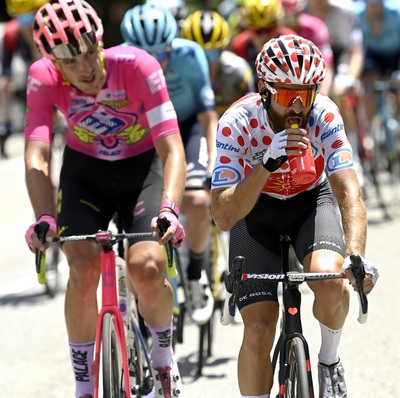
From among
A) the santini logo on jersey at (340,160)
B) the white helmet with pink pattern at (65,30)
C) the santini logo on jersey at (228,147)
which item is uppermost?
the white helmet with pink pattern at (65,30)

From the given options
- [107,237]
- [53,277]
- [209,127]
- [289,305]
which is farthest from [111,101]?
[53,277]

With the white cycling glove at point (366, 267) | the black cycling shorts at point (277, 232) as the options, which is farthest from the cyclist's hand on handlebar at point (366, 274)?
the black cycling shorts at point (277, 232)

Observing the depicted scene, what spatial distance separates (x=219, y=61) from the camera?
895cm

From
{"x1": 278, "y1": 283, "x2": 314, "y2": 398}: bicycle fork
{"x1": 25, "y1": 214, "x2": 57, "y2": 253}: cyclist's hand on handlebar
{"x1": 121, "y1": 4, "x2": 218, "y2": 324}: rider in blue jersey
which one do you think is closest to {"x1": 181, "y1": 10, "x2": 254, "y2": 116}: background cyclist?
{"x1": 121, "y1": 4, "x2": 218, "y2": 324}: rider in blue jersey

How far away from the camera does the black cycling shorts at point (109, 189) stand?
19.5ft

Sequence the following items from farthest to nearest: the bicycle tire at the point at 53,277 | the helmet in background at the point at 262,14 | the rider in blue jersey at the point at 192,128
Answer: the bicycle tire at the point at 53,277 < the helmet in background at the point at 262,14 < the rider in blue jersey at the point at 192,128

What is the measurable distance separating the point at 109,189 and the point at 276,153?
1.69 metres

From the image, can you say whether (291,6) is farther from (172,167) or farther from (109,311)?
(109,311)

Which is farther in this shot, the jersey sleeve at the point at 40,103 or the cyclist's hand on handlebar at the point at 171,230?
the jersey sleeve at the point at 40,103

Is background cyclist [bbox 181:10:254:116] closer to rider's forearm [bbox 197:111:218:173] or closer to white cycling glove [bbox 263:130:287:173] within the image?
rider's forearm [bbox 197:111:218:173]

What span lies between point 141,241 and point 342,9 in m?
7.19

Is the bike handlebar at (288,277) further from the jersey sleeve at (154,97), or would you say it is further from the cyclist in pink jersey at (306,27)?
the cyclist in pink jersey at (306,27)

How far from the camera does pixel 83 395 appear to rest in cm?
569

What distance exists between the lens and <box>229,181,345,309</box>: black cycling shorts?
16.8 ft
